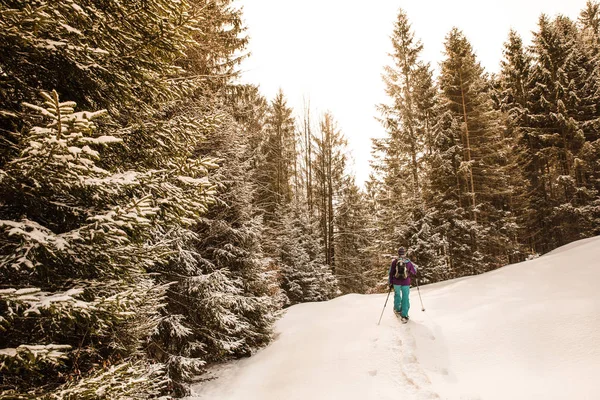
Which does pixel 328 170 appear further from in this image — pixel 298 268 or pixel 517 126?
pixel 517 126

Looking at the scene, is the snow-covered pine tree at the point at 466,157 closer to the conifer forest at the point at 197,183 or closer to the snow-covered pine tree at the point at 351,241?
the conifer forest at the point at 197,183

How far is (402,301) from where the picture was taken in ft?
27.5

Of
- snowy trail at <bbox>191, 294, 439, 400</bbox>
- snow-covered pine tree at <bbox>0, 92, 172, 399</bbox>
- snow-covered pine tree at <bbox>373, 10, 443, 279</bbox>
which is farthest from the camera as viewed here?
snow-covered pine tree at <bbox>373, 10, 443, 279</bbox>

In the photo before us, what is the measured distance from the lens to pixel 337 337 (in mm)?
8688

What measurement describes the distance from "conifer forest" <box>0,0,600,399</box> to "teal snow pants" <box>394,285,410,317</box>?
404 centimetres

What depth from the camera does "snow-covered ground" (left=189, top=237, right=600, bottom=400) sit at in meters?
5.60

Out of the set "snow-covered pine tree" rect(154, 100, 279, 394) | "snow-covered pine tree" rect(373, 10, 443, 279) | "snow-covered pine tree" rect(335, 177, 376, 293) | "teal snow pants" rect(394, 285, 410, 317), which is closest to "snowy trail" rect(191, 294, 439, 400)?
"teal snow pants" rect(394, 285, 410, 317)

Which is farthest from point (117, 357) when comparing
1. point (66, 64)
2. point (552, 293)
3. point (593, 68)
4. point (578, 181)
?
point (593, 68)

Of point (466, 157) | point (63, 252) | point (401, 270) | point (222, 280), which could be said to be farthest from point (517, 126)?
point (63, 252)

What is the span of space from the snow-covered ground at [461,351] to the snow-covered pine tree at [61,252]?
194 inches

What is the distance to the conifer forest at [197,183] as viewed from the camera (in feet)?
7.53

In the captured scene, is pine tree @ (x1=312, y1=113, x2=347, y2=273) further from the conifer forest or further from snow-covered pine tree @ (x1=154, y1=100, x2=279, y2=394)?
snow-covered pine tree @ (x1=154, y1=100, x2=279, y2=394)

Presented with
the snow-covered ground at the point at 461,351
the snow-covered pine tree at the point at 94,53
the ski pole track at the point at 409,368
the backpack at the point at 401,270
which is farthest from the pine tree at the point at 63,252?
the backpack at the point at 401,270

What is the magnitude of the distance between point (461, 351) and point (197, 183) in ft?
23.4
